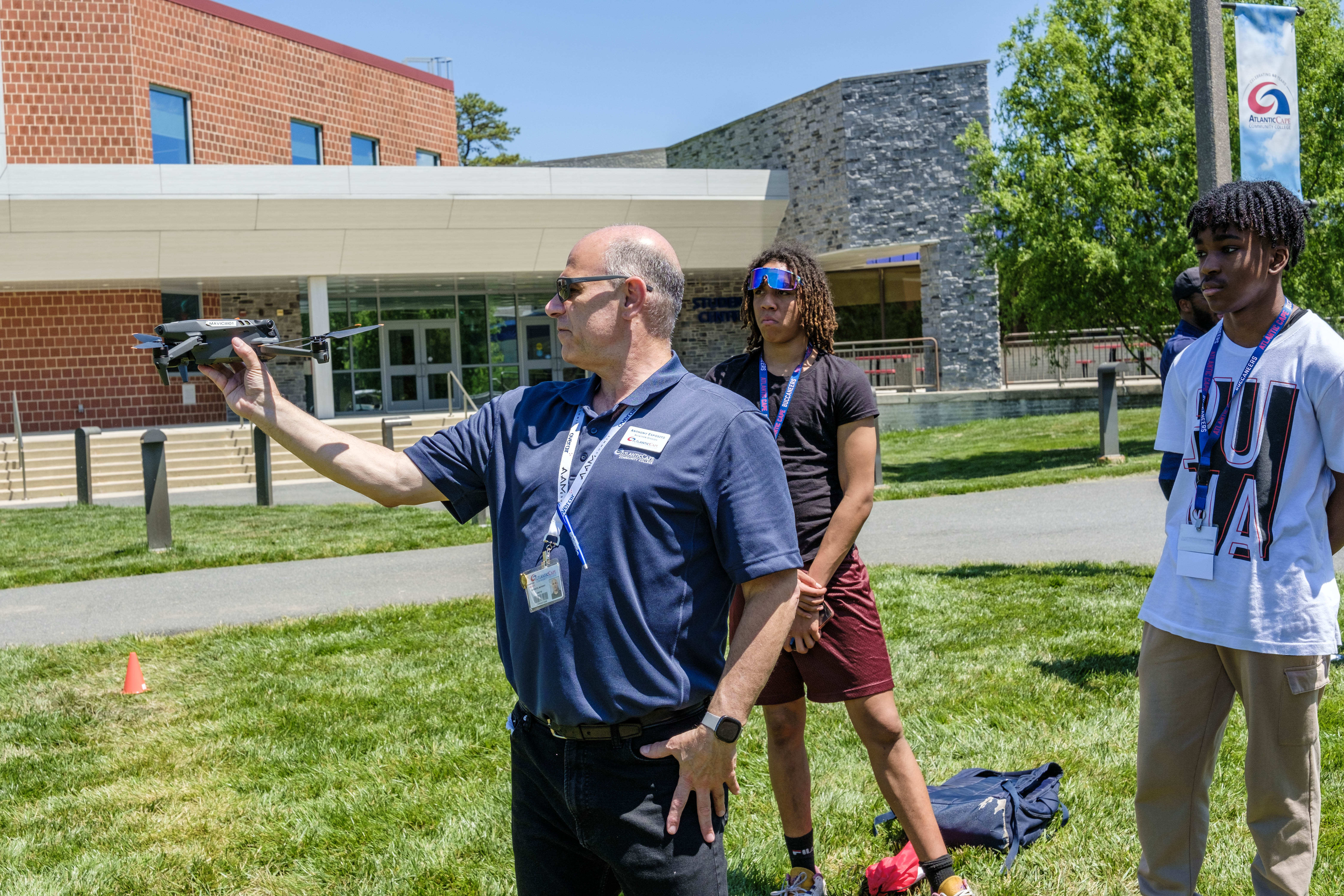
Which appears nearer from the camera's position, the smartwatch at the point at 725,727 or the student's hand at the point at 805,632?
the smartwatch at the point at 725,727

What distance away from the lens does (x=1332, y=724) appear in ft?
16.1

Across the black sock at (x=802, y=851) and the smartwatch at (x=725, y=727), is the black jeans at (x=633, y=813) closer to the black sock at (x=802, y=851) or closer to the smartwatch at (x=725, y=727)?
the smartwatch at (x=725, y=727)

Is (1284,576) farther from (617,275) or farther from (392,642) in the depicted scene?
(392,642)

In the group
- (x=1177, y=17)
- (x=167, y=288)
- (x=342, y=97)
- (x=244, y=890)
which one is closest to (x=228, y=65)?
(x=342, y=97)

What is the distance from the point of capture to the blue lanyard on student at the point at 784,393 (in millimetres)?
3582

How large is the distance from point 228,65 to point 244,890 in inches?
1156

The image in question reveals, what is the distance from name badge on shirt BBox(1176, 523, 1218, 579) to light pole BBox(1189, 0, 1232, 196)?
13.3 ft

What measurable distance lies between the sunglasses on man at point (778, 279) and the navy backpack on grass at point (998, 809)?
173 centimetres

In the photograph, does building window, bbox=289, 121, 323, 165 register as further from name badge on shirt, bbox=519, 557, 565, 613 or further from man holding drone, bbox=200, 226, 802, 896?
name badge on shirt, bbox=519, 557, 565, 613

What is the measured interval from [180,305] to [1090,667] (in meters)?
29.1

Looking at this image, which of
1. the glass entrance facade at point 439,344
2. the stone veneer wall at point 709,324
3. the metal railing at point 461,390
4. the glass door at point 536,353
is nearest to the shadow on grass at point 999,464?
the metal railing at point 461,390

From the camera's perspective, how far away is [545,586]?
2416 mm

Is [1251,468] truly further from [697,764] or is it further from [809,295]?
[697,764]

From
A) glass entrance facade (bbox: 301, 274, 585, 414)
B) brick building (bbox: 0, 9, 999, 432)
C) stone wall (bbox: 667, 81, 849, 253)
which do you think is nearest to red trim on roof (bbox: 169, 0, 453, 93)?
brick building (bbox: 0, 9, 999, 432)
